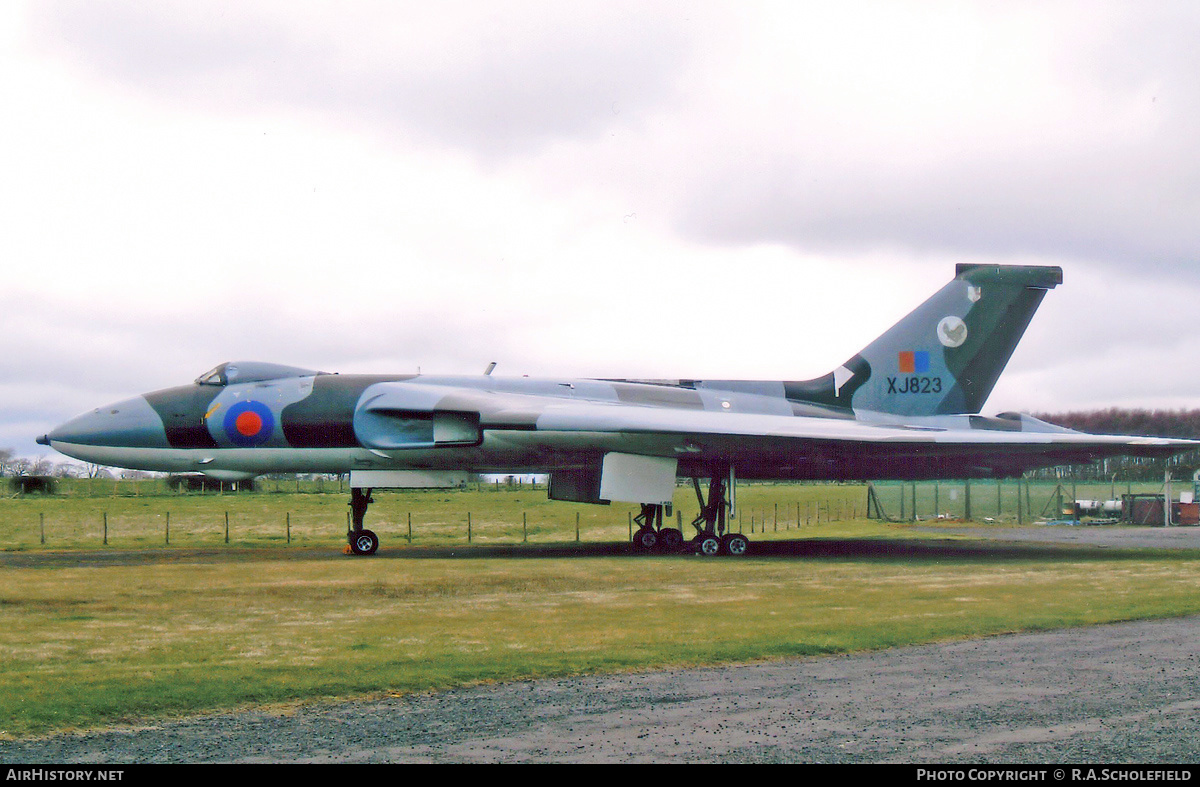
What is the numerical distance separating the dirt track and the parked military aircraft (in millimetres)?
13301

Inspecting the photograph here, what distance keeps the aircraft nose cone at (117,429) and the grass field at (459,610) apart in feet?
7.76

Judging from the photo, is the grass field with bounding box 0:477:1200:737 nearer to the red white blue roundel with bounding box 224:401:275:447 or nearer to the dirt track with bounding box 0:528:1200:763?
the dirt track with bounding box 0:528:1200:763

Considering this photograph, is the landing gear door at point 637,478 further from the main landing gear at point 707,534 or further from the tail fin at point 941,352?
the tail fin at point 941,352

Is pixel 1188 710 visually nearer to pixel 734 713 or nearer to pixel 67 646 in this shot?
pixel 734 713

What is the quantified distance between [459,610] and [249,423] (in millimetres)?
12644

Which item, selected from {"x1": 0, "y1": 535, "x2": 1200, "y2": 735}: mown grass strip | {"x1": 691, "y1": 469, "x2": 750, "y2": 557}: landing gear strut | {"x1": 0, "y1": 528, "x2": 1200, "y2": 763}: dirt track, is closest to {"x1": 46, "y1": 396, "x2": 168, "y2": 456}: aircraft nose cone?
{"x1": 0, "y1": 535, "x2": 1200, "y2": 735}: mown grass strip

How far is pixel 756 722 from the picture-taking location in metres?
6.60

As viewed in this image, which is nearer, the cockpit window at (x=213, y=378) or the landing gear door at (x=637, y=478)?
the landing gear door at (x=637, y=478)

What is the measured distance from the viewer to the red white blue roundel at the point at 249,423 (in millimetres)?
23344

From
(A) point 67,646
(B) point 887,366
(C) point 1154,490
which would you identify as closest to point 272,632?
(A) point 67,646

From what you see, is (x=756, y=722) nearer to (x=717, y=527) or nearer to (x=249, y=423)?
(x=717, y=527)

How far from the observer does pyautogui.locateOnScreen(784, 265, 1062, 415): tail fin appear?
84.4 feet

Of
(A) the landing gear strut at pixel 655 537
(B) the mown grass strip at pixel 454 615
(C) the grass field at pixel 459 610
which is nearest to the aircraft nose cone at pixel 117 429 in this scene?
(C) the grass field at pixel 459 610
